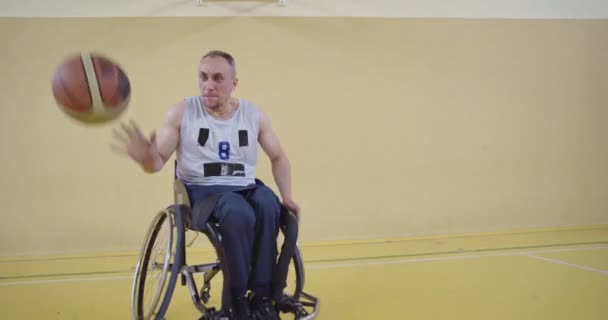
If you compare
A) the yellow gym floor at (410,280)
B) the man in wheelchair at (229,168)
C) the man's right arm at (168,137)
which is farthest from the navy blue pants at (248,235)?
the yellow gym floor at (410,280)

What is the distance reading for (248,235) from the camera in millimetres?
1806

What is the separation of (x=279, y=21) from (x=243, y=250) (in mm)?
2622

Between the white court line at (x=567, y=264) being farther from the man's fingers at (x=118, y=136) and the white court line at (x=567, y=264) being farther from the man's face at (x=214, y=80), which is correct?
the man's fingers at (x=118, y=136)

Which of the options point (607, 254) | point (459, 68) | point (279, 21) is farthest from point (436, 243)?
point (279, 21)

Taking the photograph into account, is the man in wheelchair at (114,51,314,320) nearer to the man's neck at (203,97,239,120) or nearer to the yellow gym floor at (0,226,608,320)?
the man's neck at (203,97,239,120)

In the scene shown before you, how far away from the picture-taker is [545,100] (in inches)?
172

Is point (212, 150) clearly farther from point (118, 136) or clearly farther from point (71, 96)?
point (71, 96)

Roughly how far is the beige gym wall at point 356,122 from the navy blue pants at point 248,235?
2118mm

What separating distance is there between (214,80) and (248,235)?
64cm

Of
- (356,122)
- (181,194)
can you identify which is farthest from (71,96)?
(356,122)

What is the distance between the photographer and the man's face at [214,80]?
2.07m

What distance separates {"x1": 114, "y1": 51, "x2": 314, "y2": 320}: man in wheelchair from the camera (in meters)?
1.78

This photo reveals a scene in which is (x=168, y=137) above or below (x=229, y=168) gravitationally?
above

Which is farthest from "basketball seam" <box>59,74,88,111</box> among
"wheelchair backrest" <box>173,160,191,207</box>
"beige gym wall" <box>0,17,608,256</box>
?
"beige gym wall" <box>0,17,608,256</box>
